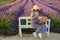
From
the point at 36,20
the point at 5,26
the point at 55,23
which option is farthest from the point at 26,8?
→ the point at 55,23

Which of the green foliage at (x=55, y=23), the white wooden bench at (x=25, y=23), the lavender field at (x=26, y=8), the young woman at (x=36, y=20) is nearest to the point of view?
the young woman at (x=36, y=20)

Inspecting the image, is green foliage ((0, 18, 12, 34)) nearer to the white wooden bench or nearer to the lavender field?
the lavender field

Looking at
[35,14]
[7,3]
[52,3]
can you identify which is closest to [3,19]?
[7,3]

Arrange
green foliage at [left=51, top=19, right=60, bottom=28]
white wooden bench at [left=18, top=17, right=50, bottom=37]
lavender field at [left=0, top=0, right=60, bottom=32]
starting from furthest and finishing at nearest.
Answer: green foliage at [left=51, top=19, right=60, bottom=28] → lavender field at [left=0, top=0, right=60, bottom=32] → white wooden bench at [left=18, top=17, right=50, bottom=37]

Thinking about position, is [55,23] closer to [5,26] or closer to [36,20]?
[36,20]

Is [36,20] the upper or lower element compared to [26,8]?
lower

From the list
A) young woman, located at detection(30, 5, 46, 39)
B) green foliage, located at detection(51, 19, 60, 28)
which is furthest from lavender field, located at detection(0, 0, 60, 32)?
young woman, located at detection(30, 5, 46, 39)

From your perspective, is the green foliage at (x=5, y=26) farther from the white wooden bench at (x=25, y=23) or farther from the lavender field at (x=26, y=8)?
the white wooden bench at (x=25, y=23)

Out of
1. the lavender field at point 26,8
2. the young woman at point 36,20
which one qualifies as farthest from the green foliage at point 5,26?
the young woman at point 36,20

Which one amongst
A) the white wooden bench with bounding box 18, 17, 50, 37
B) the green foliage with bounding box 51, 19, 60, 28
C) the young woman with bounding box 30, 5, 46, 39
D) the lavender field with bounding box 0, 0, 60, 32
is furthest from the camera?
the green foliage with bounding box 51, 19, 60, 28

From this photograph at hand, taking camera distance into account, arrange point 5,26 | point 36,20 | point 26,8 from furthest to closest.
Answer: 1. point 26,8
2. point 5,26
3. point 36,20

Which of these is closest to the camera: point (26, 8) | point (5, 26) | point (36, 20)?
point (36, 20)

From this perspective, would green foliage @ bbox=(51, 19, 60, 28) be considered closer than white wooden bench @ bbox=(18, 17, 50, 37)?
No

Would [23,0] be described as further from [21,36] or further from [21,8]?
[21,36]
